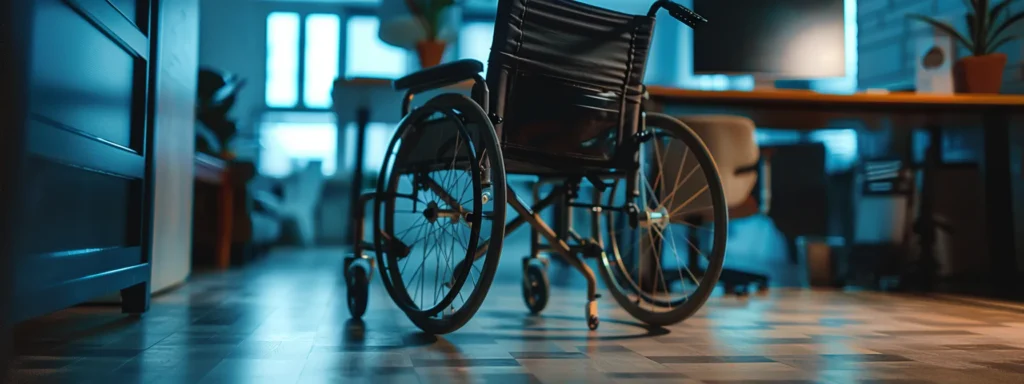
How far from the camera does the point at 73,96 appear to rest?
4.40 feet

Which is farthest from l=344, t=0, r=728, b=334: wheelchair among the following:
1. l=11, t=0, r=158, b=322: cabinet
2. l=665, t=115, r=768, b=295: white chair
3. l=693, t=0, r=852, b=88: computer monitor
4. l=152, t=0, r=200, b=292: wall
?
l=693, t=0, r=852, b=88: computer monitor

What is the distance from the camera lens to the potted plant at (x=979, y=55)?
9.61 ft

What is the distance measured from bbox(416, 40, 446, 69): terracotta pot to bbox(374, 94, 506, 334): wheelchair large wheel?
929 mm

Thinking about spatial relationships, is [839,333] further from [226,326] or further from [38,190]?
[38,190]

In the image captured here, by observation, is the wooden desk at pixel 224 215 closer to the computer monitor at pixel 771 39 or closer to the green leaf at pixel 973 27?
the computer monitor at pixel 771 39

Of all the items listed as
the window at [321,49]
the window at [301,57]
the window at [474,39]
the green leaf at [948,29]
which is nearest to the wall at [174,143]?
the green leaf at [948,29]

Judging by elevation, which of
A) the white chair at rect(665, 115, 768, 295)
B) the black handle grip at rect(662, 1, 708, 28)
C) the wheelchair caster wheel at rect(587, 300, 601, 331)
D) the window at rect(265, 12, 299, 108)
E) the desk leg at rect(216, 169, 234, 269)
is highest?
the window at rect(265, 12, 299, 108)

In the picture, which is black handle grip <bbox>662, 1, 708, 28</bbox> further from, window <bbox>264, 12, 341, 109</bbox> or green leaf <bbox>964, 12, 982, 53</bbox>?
window <bbox>264, 12, 341, 109</bbox>

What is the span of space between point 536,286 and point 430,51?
3.48ft

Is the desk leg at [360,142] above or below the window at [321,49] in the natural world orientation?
below

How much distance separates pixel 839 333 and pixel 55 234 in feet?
4.94

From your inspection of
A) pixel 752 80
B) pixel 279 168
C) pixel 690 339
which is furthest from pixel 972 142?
pixel 279 168

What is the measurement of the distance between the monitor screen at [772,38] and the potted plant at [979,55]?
38 cm

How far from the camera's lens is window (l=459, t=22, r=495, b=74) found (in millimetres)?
7336
